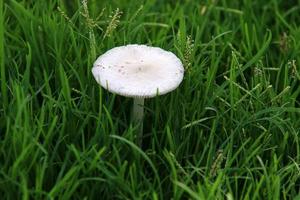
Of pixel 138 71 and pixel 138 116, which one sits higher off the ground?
pixel 138 71

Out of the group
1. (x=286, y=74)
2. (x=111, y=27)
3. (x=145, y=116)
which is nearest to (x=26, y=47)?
(x=111, y=27)

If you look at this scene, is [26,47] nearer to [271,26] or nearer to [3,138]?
[3,138]

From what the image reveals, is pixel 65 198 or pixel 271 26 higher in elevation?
pixel 271 26

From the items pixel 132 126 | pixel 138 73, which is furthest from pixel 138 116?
pixel 138 73

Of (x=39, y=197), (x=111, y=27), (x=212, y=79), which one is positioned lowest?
(x=39, y=197)

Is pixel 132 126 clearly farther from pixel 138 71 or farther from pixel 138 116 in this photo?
pixel 138 71

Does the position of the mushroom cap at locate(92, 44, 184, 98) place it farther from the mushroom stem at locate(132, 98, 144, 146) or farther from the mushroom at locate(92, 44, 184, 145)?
the mushroom stem at locate(132, 98, 144, 146)
